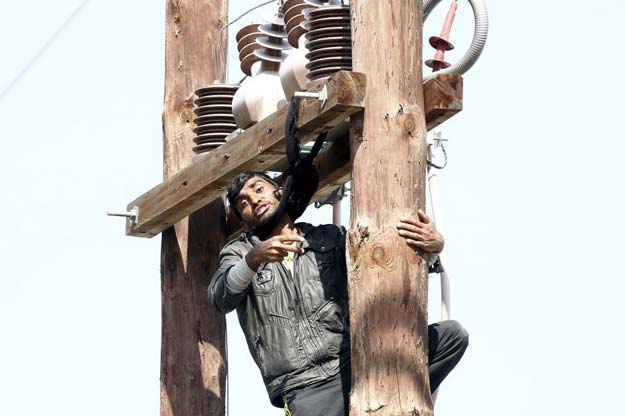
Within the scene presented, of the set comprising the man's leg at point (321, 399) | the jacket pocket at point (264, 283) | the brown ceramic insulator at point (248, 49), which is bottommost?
the man's leg at point (321, 399)

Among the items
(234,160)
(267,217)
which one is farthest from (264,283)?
(234,160)

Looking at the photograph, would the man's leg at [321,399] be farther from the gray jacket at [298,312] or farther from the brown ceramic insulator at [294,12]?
the brown ceramic insulator at [294,12]

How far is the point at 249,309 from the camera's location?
26.4ft

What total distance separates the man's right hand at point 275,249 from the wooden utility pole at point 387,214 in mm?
298

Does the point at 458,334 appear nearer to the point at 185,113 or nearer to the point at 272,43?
the point at 272,43

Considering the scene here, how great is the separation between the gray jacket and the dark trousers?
2.2 inches

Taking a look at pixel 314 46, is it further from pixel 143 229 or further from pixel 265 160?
pixel 143 229

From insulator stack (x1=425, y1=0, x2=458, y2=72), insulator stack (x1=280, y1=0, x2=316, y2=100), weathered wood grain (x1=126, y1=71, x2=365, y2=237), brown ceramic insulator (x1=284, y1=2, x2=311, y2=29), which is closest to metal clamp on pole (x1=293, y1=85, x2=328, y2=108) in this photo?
weathered wood grain (x1=126, y1=71, x2=365, y2=237)

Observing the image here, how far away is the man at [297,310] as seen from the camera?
7707 mm

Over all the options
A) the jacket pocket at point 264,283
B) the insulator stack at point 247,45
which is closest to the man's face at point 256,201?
the jacket pocket at point 264,283

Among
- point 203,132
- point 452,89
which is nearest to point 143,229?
point 203,132

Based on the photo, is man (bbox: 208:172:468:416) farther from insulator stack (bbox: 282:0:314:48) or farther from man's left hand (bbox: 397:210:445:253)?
insulator stack (bbox: 282:0:314:48)

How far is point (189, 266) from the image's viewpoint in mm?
9570

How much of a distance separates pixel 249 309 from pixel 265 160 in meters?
0.74
